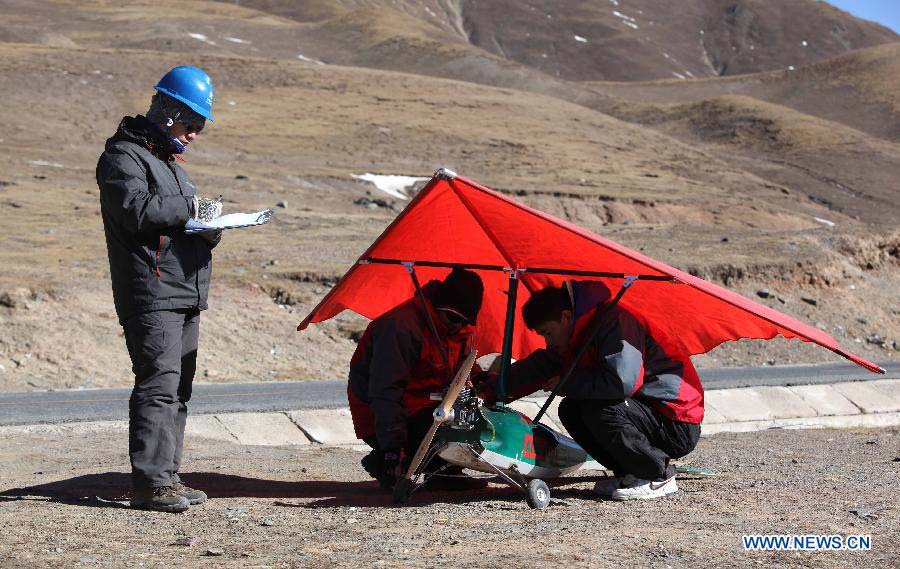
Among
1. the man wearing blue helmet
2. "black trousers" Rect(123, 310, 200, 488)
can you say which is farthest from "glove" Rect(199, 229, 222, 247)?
"black trousers" Rect(123, 310, 200, 488)

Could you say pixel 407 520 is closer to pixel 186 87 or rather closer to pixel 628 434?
pixel 628 434

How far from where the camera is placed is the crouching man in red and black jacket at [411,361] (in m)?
7.11

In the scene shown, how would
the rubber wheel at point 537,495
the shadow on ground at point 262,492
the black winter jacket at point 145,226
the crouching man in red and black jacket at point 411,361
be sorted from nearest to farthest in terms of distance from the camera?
1. the black winter jacket at point 145,226
2. the rubber wheel at point 537,495
3. the shadow on ground at point 262,492
4. the crouching man in red and black jacket at point 411,361

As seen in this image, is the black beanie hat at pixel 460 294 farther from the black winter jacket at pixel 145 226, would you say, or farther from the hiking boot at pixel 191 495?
the hiking boot at pixel 191 495

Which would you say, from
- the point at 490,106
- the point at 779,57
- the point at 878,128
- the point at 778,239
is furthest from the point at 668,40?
the point at 778,239

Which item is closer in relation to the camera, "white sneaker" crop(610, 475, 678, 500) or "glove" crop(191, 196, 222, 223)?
"glove" crop(191, 196, 222, 223)

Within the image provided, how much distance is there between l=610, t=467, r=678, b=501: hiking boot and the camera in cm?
720

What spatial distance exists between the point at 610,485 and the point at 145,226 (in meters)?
3.08

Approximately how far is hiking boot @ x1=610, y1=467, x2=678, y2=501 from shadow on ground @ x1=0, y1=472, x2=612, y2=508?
37 centimetres

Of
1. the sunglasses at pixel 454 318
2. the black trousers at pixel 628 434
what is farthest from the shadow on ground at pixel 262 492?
the sunglasses at pixel 454 318

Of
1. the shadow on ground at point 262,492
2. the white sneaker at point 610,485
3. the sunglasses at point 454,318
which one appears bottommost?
the shadow on ground at point 262,492

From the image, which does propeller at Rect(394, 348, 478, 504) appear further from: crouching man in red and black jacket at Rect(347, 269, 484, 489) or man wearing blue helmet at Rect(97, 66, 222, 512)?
man wearing blue helmet at Rect(97, 66, 222, 512)

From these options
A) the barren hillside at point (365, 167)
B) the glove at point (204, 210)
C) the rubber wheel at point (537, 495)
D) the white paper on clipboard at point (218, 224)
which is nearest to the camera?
the white paper on clipboard at point (218, 224)

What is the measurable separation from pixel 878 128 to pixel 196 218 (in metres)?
74.8
